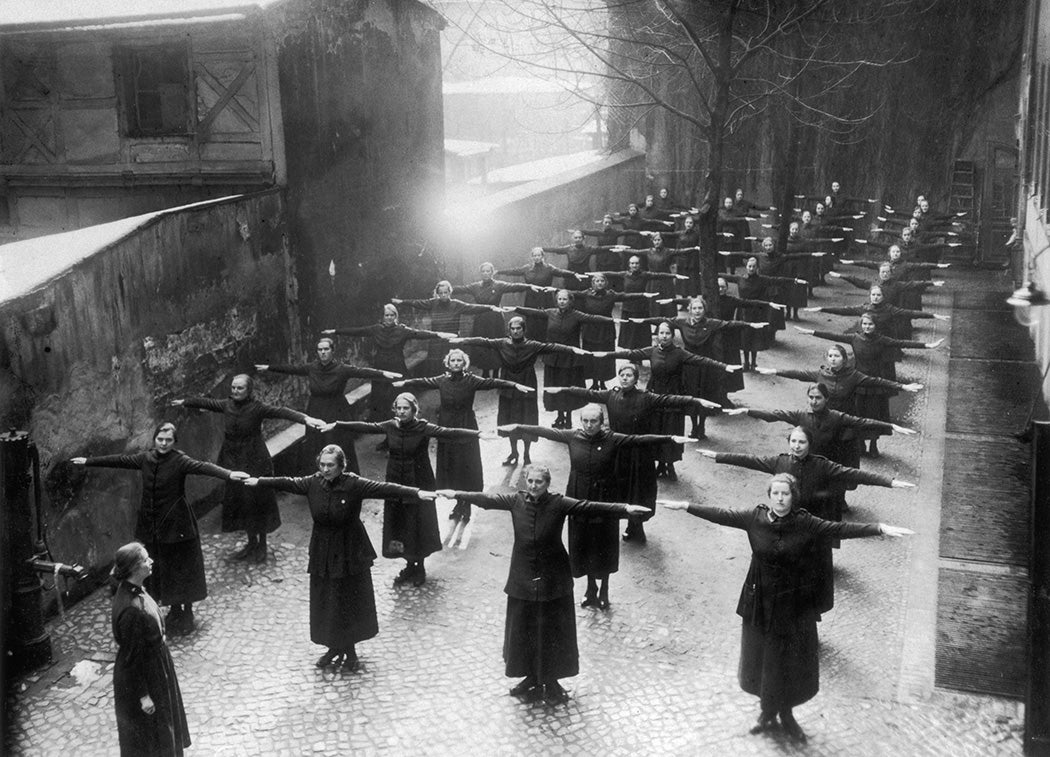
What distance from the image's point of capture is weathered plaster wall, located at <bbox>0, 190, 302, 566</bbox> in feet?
28.2

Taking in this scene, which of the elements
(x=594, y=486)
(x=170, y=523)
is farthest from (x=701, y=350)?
(x=170, y=523)

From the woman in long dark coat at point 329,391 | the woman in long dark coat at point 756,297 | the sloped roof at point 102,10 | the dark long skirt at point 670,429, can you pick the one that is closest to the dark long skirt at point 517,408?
the woman in long dark coat at point 329,391

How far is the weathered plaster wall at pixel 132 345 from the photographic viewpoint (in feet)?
28.2

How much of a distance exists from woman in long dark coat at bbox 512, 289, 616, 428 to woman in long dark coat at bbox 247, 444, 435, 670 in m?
5.13

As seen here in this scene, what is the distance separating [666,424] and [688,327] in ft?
6.46

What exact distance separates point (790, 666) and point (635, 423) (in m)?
3.80

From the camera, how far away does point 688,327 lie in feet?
42.7

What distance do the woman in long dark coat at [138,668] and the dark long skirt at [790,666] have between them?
3836mm

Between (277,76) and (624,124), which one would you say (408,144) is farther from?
(624,124)

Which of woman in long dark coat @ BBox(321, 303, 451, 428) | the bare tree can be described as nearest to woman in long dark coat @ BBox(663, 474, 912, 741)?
woman in long dark coat @ BBox(321, 303, 451, 428)

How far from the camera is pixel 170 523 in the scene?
8375 mm

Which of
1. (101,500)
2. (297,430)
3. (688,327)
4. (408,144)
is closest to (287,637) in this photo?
(101,500)

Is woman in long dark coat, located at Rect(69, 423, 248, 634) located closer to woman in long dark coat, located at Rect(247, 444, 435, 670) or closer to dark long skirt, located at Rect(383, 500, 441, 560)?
woman in long dark coat, located at Rect(247, 444, 435, 670)

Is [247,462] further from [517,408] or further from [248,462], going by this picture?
[517,408]
